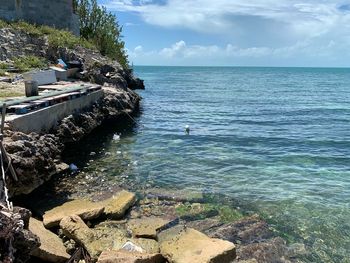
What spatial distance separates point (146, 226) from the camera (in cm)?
1320

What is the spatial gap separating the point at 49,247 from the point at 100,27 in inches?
1974

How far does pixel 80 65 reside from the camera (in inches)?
1489

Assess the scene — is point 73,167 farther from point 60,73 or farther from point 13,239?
point 60,73

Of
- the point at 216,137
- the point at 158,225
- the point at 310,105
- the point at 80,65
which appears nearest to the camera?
the point at 158,225

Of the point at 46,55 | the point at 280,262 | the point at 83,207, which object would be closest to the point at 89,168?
the point at 83,207

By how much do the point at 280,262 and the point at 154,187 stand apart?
761 centimetres

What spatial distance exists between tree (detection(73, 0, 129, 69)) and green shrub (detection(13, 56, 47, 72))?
1851 centimetres

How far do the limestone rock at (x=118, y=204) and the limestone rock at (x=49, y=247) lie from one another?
2624 mm

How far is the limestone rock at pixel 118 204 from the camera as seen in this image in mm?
14070

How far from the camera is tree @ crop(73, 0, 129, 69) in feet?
179

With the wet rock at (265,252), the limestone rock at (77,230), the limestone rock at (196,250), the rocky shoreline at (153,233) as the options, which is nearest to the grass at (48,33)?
the rocky shoreline at (153,233)

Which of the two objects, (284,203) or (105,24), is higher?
(105,24)

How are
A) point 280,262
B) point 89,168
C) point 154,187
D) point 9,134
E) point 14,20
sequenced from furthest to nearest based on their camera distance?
point 14,20 → point 89,168 → point 154,187 → point 9,134 → point 280,262

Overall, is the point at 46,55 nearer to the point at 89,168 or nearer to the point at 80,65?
the point at 80,65
